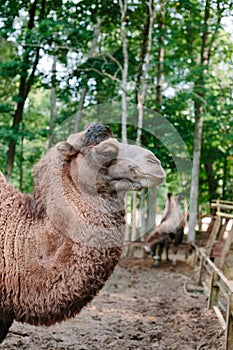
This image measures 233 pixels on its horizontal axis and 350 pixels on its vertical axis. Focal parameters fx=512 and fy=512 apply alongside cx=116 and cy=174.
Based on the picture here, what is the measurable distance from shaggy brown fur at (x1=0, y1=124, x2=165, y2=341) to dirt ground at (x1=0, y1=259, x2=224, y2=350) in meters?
2.18

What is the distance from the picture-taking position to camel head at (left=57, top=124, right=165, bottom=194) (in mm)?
3490

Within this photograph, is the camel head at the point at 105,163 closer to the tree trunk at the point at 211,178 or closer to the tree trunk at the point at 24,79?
the tree trunk at the point at 24,79

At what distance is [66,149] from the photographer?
3.64 metres

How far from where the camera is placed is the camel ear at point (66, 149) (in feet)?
11.9

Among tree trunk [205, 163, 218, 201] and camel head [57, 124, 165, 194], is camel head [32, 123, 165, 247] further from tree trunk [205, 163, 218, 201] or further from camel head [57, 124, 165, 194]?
tree trunk [205, 163, 218, 201]

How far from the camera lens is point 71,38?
13.3 metres

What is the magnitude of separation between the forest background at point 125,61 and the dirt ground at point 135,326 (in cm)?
400

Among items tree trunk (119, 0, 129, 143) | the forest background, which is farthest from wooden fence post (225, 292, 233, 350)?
tree trunk (119, 0, 129, 143)

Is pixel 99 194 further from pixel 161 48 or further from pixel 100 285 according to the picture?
pixel 161 48

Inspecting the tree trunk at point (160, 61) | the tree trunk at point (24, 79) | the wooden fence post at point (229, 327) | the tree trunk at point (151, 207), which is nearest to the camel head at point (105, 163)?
the tree trunk at point (151, 207)

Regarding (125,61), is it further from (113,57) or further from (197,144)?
(197,144)

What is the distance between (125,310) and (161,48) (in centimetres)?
927

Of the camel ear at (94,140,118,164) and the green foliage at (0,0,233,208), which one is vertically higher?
the green foliage at (0,0,233,208)

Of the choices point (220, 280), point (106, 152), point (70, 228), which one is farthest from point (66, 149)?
point (220, 280)
